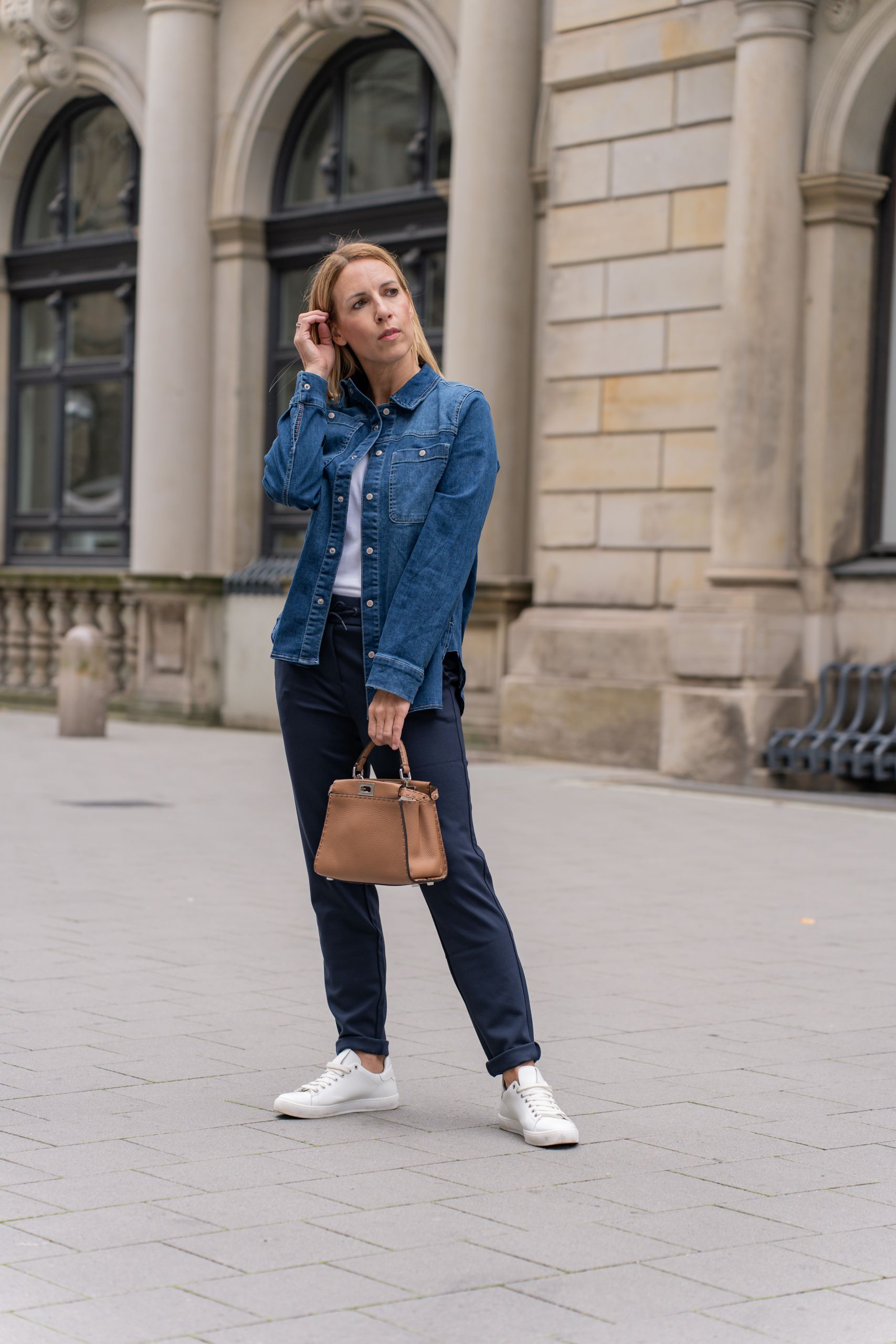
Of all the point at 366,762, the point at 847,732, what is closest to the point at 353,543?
the point at 366,762

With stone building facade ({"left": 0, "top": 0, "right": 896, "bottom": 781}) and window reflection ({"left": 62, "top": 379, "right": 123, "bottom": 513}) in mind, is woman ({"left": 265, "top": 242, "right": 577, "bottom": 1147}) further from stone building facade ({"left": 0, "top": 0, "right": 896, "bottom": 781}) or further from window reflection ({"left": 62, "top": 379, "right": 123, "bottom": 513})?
window reflection ({"left": 62, "top": 379, "right": 123, "bottom": 513})

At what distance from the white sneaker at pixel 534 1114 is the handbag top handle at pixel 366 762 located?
66cm

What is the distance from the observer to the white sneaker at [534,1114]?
4059 millimetres

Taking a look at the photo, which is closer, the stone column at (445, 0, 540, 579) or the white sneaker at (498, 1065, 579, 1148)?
the white sneaker at (498, 1065, 579, 1148)

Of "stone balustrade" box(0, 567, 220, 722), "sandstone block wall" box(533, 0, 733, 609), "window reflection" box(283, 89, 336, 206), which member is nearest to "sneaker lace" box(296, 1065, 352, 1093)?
"sandstone block wall" box(533, 0, 733, 609)

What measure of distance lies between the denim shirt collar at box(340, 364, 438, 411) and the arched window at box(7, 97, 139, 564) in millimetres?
14842

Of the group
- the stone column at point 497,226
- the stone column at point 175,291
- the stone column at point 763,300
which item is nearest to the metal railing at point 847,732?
the stone column at point 763,300

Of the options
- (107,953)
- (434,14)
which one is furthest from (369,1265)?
(434,14)

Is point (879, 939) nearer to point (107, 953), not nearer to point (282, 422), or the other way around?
point (107, 953)

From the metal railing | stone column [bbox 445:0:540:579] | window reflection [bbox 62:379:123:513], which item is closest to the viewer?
the metal railing

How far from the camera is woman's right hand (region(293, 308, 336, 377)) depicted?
4.31 metres

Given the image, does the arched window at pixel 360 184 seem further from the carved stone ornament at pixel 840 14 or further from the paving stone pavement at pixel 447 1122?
the paving stone pavement at pixel 447 1122

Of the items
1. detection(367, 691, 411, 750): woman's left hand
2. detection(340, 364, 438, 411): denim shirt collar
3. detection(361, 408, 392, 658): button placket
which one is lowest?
detection(367, 691, 411, 750): woman's left hand

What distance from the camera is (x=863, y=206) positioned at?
40.5ft
